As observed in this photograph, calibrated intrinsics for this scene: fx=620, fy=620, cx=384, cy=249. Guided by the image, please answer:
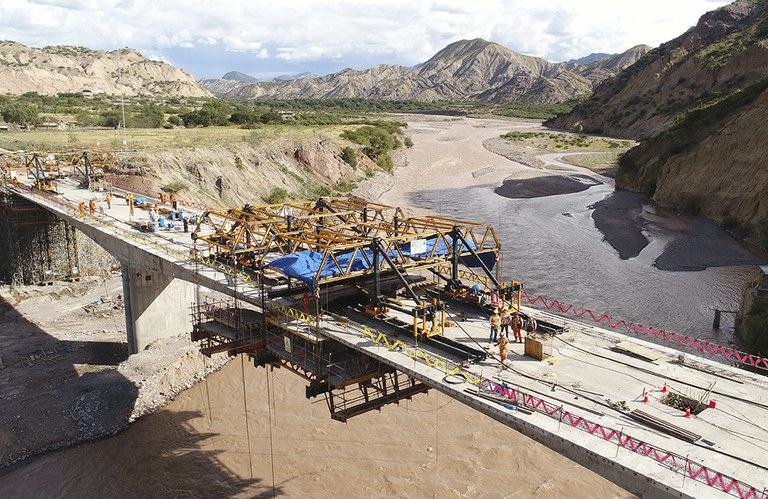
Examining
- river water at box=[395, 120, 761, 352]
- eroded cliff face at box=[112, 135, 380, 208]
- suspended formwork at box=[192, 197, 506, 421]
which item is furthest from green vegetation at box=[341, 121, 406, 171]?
suspended formwork at box=[192, 197, 506, 421]

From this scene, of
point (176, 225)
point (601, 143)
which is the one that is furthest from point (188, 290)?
point (601, 143)

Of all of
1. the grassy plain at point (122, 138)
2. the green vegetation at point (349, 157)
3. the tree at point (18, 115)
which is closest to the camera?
the grassy plain at point (122, 138)

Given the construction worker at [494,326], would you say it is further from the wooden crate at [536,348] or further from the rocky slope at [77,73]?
the rocky slope at [77,73]

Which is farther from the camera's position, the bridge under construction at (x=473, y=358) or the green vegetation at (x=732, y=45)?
the green vegetation at (x=732, y=45)

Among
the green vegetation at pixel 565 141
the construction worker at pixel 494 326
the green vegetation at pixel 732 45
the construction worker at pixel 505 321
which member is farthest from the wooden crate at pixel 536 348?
the green vegetation at pixel 565 141

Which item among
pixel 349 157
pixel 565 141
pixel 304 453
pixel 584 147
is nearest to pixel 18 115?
pixel 349 157

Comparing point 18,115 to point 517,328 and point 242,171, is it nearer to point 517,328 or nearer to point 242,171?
point 242,171

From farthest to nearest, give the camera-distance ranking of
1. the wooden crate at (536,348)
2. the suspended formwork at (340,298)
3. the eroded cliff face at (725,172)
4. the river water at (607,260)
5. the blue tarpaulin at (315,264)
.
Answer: the eroded cliff face at (725,172)
the river water at (607,260)
the blue tarpaulin at (315,264)
the suspended formwork at (340,298)
the wooden crate at (536,348)

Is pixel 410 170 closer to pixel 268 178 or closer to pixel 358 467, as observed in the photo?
pixel 268 178
